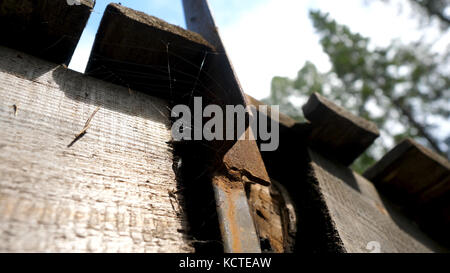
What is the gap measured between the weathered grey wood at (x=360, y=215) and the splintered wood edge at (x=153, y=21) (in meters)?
1.62

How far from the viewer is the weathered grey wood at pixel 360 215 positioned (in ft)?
8.05

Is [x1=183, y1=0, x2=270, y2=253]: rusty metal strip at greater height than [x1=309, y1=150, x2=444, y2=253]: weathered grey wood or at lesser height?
greater

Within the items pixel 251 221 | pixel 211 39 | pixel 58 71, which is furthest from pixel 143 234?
pixel 211 39

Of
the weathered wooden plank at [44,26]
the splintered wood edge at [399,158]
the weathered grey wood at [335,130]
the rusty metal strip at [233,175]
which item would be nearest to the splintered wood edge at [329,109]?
the weathered grey wood at [335,130]

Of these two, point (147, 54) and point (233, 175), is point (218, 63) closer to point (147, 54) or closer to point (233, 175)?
point (147, 54)

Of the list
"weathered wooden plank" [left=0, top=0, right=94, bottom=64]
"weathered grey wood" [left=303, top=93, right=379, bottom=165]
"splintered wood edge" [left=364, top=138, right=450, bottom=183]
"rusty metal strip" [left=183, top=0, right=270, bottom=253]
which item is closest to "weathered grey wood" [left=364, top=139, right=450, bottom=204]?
"splintered wood edge" [left=364, top=138, right=450, bottom=183]

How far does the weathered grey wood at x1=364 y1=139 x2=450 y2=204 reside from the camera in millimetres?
3685

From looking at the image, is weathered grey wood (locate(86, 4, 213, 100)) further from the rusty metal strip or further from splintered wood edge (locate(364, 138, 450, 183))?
splintered wood edge (locate(364, 138, 450, 183))

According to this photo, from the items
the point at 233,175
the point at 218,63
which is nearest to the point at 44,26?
the point at 218,63

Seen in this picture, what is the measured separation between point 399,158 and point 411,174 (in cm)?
29

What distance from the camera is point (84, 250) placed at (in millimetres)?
1216

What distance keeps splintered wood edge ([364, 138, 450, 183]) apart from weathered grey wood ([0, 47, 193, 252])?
3.05 meters

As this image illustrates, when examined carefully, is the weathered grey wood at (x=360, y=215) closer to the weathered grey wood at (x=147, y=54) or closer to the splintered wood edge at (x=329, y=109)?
the splintered wood edge at (x=329, y=109)

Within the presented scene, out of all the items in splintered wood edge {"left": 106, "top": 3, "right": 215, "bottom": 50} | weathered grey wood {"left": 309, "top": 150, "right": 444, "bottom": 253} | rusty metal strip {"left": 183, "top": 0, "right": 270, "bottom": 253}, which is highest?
splintered wood edge {"left": 106, "top": 3, "right": 215, "bottom": 50}
